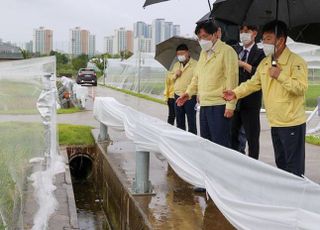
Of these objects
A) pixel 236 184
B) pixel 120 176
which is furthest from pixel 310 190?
pixel 120 176

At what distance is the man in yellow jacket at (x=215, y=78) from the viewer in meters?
5.07

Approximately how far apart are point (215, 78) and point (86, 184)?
5.83m

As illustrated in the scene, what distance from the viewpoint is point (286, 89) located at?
4098 mm

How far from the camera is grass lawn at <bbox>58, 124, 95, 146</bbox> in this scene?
408 inches

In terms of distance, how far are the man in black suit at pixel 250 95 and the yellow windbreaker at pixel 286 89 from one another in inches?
40.3

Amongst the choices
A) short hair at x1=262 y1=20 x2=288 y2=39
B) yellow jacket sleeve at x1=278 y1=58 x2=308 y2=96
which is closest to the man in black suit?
short hair at x1=262 y1=20 x2=288 y2=39

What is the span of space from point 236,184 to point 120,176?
11.8 ft

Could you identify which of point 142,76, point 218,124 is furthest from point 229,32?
point 142,76

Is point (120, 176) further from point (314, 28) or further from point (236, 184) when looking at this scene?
point (236, 184)

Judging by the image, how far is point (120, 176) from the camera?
21.7 ft

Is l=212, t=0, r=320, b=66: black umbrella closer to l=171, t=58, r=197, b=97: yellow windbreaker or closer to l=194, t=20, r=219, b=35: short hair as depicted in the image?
l=194, t=20, r=219, b=35: short hair

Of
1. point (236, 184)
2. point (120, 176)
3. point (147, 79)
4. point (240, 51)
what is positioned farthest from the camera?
point (147, 79)

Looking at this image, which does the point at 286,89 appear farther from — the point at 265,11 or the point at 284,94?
the point at 265,11

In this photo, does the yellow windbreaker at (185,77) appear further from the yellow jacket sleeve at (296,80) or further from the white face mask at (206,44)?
the yellow jacket sleeve at (296,80)
